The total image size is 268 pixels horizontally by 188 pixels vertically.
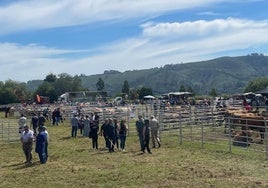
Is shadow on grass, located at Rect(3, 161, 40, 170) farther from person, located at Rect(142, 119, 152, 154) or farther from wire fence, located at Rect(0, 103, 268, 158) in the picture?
wire fence, located at Rect(0, 103, 268, 158)

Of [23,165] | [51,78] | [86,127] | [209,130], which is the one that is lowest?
[23,165]

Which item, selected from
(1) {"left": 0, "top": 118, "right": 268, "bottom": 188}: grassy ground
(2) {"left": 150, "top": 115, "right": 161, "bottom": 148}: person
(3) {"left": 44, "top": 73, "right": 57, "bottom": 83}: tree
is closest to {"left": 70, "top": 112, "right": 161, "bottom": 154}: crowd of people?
(2) {"left": 150, "top": 115, "right": 161, "bottom": 148}: person

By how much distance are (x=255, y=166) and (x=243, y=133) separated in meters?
5.62

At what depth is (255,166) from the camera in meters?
15.9

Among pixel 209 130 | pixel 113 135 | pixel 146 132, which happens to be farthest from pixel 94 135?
pixel 209 130

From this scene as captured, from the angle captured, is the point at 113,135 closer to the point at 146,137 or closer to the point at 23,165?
the point at 146,137

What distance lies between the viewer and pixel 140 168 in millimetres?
16703

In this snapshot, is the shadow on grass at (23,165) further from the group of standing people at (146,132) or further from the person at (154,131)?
the person at (154,131)

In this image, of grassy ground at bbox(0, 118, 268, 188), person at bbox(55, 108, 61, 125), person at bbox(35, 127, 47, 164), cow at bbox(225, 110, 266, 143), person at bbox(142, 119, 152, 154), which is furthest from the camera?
person at bbox(55, 108, 61, 125)

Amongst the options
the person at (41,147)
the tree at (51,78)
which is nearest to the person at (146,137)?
the person at (41,147)

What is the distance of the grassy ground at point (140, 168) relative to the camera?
14.1 m

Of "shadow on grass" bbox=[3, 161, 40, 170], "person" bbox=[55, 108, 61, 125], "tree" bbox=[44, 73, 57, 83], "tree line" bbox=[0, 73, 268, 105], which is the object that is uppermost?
"tree" bbox=[44, 73, 57, 83]

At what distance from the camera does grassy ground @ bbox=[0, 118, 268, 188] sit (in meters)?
14.1

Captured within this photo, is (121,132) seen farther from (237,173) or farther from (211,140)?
(237,173)
